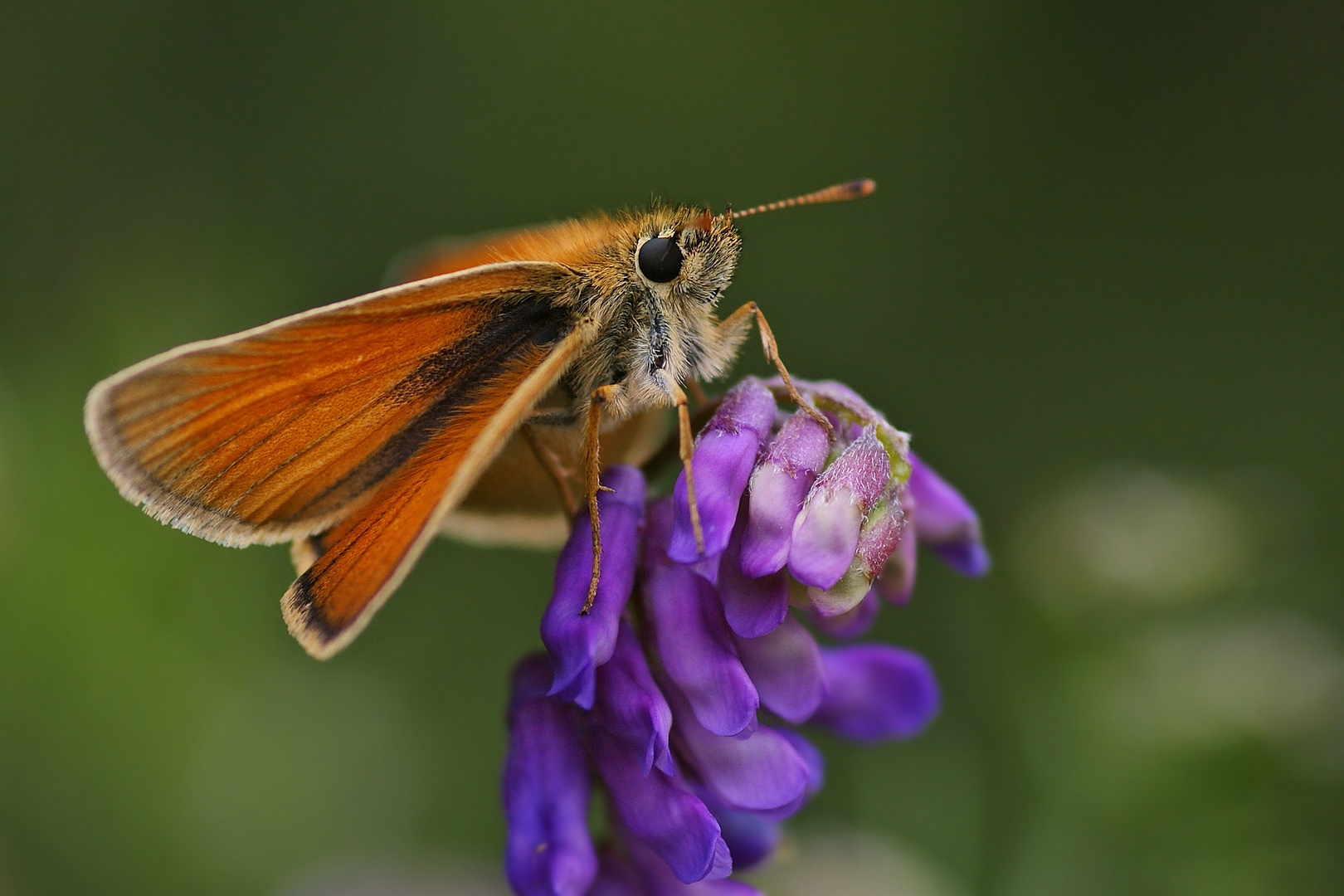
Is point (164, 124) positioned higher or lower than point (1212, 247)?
higher

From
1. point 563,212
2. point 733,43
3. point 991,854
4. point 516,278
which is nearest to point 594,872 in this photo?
point 516,278

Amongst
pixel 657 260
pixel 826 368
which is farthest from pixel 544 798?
pixel 826 368

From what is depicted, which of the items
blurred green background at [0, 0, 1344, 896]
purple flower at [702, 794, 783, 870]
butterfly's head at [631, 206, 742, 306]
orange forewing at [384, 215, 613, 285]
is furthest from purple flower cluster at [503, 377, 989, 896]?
blurred green background at [0, 0, 1344, 896]

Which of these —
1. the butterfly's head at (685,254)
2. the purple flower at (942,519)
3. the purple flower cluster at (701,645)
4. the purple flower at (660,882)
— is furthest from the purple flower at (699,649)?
the butterfly's head at (685,254)

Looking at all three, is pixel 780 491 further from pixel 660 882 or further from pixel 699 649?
pixel 660 882

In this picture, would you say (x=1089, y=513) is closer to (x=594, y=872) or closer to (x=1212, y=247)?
(x=594, y=872)

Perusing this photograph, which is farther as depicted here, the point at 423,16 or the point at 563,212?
the point at 423,16
